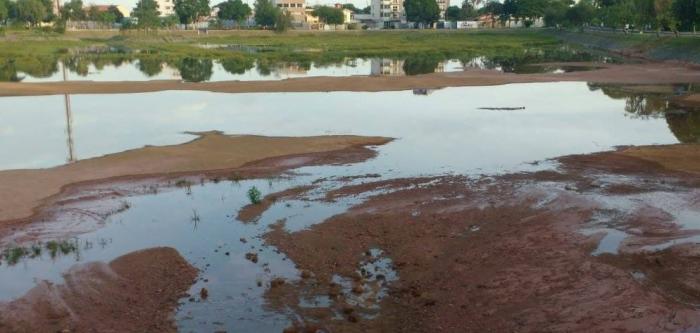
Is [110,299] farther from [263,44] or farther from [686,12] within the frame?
[263,44]

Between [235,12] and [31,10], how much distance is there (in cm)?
6312

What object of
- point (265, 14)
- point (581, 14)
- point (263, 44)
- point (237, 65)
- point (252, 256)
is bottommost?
point (252, 256)

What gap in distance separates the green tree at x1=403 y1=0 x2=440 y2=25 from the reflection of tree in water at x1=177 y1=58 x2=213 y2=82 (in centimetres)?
10634

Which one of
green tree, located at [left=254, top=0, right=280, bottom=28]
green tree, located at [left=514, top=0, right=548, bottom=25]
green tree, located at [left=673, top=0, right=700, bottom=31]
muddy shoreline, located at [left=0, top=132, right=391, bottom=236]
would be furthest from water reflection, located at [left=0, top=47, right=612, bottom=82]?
green tree, located at [left=254, top=0, right=280, bottom=28]

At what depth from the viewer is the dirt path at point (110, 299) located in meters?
10.8

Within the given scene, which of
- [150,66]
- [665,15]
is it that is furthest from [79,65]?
[665,15]

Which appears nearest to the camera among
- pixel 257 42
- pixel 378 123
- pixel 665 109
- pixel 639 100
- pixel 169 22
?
pixel 378 123

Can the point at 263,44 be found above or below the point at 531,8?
below

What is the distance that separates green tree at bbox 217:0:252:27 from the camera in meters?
182

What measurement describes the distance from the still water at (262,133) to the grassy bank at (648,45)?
862 inches

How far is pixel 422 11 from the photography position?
17650cm

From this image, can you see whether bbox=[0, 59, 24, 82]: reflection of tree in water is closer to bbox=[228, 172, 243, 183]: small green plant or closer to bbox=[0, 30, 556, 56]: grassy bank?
bbox=[0, 30, 556, 56]: grassy bank

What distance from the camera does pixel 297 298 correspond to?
11.8 m

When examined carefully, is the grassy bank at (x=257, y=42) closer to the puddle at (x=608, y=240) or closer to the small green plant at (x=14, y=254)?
the small green plant at (x=14, y=254)
